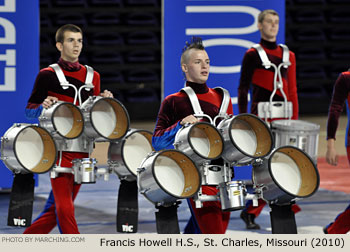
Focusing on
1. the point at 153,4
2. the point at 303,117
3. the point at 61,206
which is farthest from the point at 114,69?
the point at 61,206

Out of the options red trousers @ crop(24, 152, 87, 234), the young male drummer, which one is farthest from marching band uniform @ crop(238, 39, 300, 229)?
red trousers @ crop(24, 152, 87, 234)

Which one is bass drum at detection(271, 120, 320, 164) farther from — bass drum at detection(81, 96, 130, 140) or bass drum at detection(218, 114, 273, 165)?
bass drum at detection(218, 114, 273, 165)

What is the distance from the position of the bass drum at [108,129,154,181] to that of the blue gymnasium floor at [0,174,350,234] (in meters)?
1.37

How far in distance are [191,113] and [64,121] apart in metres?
0.92

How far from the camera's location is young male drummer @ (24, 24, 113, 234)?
15.9 ft

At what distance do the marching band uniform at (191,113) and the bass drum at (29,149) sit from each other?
27.1 inches

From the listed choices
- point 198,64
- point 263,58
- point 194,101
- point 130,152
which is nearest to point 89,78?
point 130,152

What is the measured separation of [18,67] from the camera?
23.8 feet

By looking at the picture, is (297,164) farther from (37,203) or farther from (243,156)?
(37,203)

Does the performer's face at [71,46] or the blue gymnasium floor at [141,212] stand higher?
the performer's face at [71,46]

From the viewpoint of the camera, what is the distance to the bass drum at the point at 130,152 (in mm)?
4724

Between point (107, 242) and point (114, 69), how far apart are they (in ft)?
37.1

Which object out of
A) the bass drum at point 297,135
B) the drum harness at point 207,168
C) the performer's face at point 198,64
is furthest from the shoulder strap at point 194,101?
the bass drum at point 297,135

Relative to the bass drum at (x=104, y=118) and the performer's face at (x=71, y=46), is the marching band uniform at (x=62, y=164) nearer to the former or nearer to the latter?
the performer's face at (x=71, y=46)
